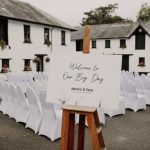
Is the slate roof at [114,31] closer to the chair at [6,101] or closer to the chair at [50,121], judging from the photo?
the chair at [6,101]

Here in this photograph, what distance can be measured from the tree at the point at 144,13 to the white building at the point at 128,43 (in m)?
24.7

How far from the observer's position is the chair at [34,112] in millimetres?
7465

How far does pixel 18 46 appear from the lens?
79.0 feet

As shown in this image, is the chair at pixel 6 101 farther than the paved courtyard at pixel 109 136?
Yes

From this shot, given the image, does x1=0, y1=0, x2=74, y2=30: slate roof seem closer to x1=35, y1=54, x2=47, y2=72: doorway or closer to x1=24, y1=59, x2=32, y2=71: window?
x1=35, y1=54, x2=47, y2=72: doorway

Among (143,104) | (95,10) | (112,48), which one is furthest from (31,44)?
(95,10)

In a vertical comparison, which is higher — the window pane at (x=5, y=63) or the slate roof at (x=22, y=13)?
the slate roof at (x=22, y=13)

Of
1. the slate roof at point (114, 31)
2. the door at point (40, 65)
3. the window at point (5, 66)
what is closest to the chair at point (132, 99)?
the window at point (5, 66)

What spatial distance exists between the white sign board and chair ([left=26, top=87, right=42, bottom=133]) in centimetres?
319

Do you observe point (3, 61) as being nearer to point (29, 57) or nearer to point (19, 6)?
point (29, 57)

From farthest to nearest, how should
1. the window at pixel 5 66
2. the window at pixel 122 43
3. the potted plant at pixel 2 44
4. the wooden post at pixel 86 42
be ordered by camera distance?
the window at pixel 122 43 → the potted plant at pixel 2 44 → the window at pixel 5 66 → the wooden post at pixel 86 42

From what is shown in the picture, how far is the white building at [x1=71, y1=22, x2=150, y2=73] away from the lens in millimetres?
34250

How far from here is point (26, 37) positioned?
25.2 metres

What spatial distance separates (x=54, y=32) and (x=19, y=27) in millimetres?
4628
